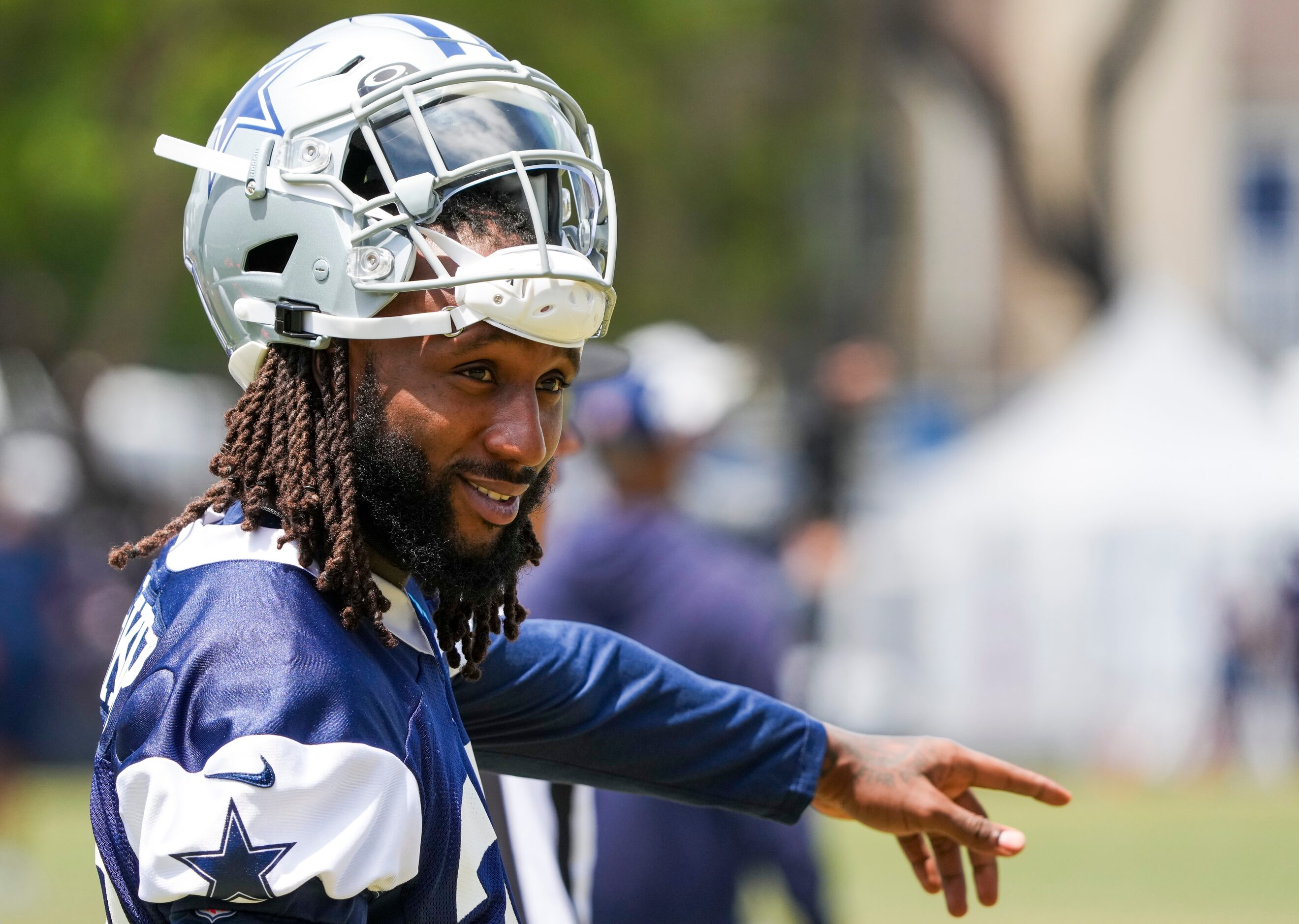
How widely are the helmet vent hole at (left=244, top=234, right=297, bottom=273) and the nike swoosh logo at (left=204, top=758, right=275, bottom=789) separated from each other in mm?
730

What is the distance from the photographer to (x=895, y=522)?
17.8m

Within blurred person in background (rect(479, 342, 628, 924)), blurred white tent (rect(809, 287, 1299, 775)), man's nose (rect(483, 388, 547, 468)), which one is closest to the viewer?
man's nose (rect(483, 388, 547, 468))

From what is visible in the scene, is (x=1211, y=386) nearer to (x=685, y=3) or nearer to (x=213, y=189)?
(x=685, y=3)

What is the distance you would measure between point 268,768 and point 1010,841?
1422 mm

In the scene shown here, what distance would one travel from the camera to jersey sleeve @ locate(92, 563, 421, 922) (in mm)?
2092

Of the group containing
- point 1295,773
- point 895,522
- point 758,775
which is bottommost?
point 1295,773

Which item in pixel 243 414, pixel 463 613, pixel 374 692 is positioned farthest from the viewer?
pixel 463 613

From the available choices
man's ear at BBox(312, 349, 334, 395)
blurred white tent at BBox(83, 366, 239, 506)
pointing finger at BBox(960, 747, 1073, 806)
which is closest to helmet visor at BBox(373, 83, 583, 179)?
man's ear at BBox(312, 349, 334, 395)

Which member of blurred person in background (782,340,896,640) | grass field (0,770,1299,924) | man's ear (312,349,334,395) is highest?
man's ear (312,349,334,395)

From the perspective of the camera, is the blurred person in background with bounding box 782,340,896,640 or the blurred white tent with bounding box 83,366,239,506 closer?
the blurred person in background with bounding box 782,340,896,640

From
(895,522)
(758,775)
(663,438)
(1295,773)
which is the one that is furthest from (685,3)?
(758,775)

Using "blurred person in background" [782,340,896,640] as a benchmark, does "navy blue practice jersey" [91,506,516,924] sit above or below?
above

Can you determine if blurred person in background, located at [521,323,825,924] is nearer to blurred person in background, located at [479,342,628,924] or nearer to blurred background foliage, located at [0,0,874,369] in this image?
blurred person in background, located at [479,342,628,924]

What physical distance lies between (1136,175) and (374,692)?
26137mm
